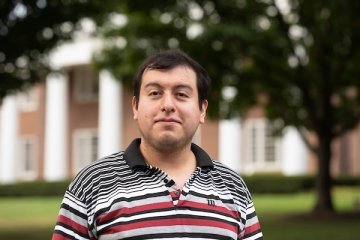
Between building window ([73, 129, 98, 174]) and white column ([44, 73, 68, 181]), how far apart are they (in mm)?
625

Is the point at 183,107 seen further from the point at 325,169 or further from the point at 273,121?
the point at 273,121

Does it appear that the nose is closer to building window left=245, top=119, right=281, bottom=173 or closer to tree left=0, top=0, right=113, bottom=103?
tree left=0, top=0, right=113, bottom=103

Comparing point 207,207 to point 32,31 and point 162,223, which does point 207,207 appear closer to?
point 162,223

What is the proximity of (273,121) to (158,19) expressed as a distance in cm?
655

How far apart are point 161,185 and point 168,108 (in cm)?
24

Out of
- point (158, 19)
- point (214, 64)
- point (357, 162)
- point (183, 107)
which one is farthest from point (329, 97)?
point (183, 107)

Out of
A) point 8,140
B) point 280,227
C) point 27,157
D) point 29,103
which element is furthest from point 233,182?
point 29,103

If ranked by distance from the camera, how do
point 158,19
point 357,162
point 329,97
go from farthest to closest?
point 357,162 → point 329,97 → point 158,19

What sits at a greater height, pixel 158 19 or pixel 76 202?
pixel 158 19

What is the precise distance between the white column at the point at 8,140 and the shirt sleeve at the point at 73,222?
1630 inches

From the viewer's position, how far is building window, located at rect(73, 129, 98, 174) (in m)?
41.4

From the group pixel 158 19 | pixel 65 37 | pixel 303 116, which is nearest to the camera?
pixel 65 37

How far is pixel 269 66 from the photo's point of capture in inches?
717

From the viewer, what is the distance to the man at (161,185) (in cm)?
225
